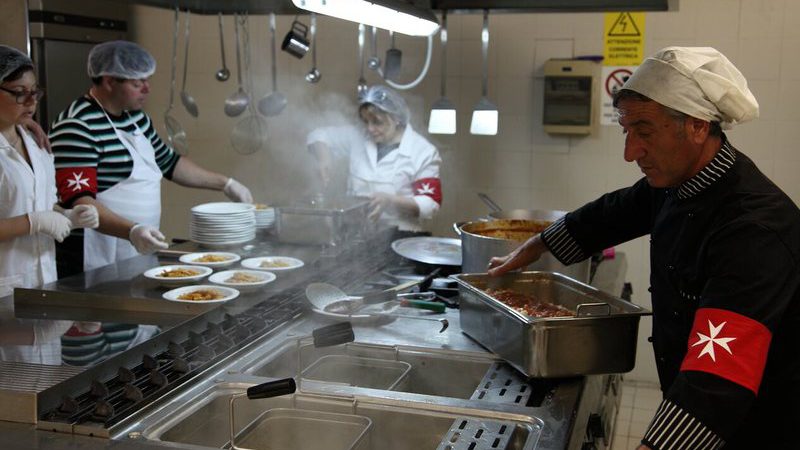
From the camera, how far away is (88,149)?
10.4ft

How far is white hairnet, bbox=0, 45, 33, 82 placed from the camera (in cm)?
266

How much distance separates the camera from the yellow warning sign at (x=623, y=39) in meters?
4.15

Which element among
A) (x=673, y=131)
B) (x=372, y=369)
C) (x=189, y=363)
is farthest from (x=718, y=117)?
(x=189, y=363)

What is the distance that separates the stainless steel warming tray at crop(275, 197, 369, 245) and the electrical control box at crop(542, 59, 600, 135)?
1.62 meters

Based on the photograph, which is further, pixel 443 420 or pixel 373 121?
pixel 373 121

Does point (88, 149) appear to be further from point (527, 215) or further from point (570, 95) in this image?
point (570, 95)

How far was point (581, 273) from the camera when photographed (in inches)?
95.7

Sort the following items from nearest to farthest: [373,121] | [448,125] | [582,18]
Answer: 1. [448,125]
2. [373,121]
3. [582,18]

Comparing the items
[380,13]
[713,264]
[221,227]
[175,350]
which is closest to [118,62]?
[221,227]

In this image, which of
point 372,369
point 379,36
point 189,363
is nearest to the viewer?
point 189,363

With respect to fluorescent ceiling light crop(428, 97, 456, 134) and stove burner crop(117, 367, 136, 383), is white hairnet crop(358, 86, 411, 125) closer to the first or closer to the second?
fluorescent ceiling light crop(428, 97, 456, 134)

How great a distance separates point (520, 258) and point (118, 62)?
2061mm

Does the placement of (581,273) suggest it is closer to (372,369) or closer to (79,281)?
(372,369)

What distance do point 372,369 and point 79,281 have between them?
1.14m
